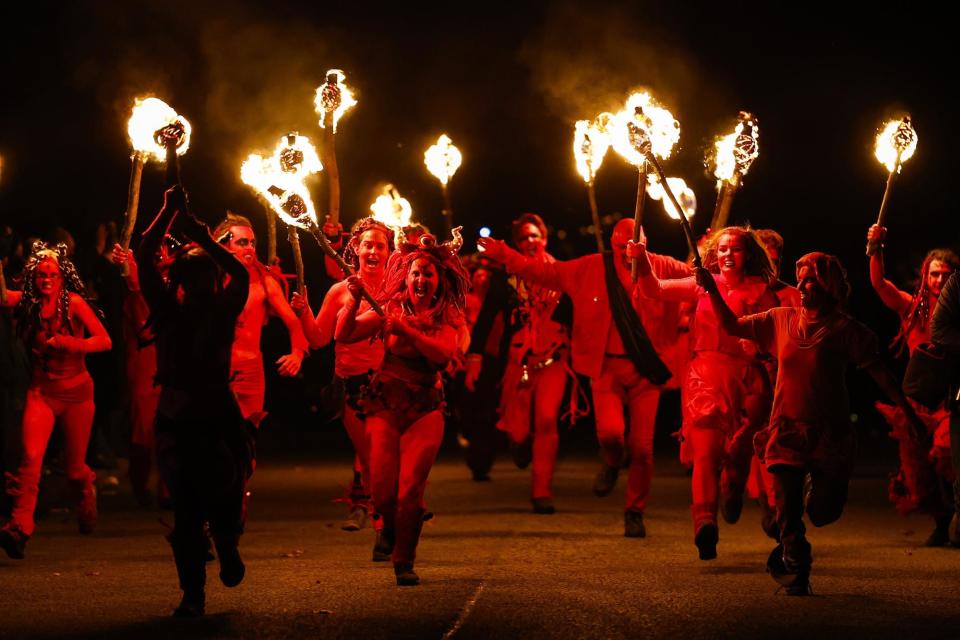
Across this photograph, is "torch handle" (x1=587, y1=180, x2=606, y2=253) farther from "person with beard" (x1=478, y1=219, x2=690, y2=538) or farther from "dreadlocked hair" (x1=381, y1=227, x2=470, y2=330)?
"dreadlocked hair" (x1=381, y1=227, x2=470, y2=330)

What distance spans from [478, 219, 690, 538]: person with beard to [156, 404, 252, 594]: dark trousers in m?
3.95

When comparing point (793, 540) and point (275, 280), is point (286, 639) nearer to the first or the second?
point (793, 540)

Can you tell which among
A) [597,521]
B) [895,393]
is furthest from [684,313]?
[895,393]

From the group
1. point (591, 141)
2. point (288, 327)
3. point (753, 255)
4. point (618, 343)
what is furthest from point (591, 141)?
point (288, 327)

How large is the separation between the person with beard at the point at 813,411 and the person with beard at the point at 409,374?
1.88 meters

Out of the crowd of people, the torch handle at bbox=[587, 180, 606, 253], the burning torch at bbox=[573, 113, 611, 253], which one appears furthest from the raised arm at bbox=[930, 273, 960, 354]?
the burning torch at bbox=[573, 113, 611, 253]

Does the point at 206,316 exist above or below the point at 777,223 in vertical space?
below

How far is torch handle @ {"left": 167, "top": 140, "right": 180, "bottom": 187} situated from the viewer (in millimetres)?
7574

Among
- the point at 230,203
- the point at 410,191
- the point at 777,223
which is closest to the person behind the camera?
the point at 230,203

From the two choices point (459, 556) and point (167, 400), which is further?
point (459, 556)

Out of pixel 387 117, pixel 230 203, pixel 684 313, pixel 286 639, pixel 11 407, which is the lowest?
pixel 286 639

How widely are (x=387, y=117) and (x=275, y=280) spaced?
39.2 feet

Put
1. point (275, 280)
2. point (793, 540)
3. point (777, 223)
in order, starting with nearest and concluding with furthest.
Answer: point (793, 540) → point (275, 280) → point (777, 223)

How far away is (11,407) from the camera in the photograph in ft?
39.2
